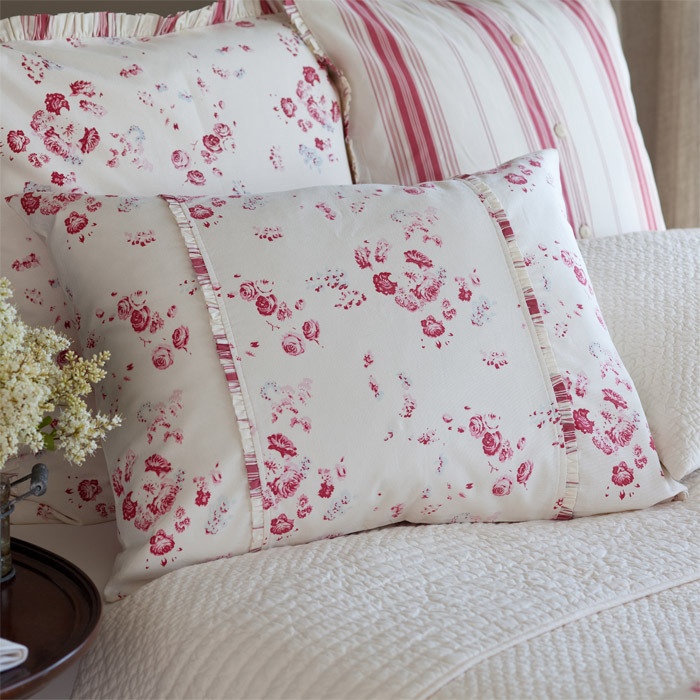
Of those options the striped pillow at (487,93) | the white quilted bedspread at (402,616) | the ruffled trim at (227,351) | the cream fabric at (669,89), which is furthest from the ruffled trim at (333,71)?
the cream fabric at (669,89)

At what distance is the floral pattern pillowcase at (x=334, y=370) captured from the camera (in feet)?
2.72

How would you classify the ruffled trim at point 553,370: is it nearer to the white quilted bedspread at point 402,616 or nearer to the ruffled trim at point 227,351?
the white quilted bedspread at point 402,616

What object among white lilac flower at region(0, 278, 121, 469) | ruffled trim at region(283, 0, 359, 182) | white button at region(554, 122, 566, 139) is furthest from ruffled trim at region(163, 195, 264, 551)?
white button at region(554, 122, 566, 139)

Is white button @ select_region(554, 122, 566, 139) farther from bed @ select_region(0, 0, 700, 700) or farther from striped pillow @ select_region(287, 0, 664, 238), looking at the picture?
bed @ select_region(0, 0, 700, 700)

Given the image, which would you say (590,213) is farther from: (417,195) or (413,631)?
(413,631)

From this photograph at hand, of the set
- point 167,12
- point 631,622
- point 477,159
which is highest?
point 167,12

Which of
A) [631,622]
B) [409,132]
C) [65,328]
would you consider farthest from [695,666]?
[409,132]

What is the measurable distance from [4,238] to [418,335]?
0.46 m

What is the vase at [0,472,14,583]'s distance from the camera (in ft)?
2.50

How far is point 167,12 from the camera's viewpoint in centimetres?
141

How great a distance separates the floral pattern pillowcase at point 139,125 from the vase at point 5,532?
0.21 m

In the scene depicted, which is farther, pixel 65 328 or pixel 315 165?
pixel 315 165

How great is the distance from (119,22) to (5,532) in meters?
0.66

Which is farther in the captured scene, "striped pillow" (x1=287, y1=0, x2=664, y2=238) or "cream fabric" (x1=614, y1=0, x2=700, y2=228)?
"cream fabric" (x1=614, y1=0, x2=700, y2=228)
